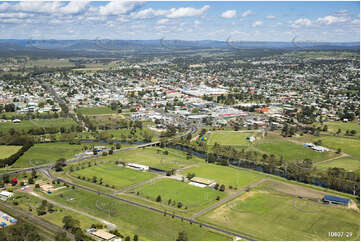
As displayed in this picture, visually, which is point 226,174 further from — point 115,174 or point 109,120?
point 109,120

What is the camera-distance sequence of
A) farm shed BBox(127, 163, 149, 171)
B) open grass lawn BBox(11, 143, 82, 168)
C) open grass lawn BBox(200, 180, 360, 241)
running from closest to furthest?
open grass lawn BBox(200, 180, 360, 241) < farm shed BBox(127, 163, 149, 171) < open grass lawn BBox(11, 143, 82, 168)

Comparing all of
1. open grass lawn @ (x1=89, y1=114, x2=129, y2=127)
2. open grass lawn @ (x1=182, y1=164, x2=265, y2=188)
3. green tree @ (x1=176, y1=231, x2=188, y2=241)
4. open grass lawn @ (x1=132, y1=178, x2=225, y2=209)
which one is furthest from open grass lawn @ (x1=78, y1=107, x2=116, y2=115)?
green tree @ (x1=176, y1=231, x2=188, y2=241)

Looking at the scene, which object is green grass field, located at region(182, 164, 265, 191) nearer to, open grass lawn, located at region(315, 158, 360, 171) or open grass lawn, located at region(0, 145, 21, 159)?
open grass lawn, located at region(315, 158, 360, 171)

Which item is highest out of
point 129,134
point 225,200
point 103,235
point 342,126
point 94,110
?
point 94,110

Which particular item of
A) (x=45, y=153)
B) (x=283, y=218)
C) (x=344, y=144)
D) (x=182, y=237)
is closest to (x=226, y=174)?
(x=283, y=218)

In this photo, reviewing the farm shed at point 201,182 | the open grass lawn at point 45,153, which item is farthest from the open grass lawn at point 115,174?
the open grass lawn at point 45,153

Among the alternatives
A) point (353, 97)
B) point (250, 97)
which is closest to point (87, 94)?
point (250, 97)

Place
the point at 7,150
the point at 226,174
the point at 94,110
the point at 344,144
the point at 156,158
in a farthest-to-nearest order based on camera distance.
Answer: the point at 94,110
the point at 344,144
the point at 7,150
the point at 156,158
the point at 226,174
